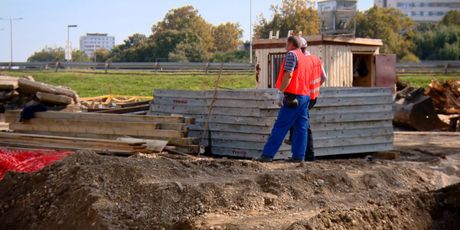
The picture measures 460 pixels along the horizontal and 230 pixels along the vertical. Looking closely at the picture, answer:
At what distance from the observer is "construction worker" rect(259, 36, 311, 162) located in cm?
1077

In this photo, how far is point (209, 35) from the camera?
6762cm

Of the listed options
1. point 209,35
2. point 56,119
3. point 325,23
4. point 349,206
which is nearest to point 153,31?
point 209,35

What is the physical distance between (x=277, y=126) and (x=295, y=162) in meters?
0.57

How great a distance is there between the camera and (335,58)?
19.0m

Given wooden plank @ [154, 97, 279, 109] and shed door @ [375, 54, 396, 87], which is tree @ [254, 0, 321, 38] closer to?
shed door @ [375, 54, 396, 87]

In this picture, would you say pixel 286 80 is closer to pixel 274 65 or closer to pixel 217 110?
pixel 217 110

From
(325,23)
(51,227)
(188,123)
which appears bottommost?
(51,227)

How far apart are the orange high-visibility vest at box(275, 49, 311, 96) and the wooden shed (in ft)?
25.9

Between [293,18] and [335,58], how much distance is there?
3111 cm

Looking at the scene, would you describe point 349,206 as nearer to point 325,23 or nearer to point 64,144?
point 64,144

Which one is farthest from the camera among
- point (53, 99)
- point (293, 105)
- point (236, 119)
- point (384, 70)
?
point (384, 70)

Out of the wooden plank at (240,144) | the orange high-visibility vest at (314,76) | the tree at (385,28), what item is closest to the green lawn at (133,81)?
the wooden plank at (240,144)

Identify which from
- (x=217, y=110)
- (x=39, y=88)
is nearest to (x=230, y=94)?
(x=217, y=110)

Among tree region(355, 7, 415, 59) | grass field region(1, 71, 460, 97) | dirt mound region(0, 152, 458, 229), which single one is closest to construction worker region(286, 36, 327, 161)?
dirt mound region(0, 152, 458, 229)
